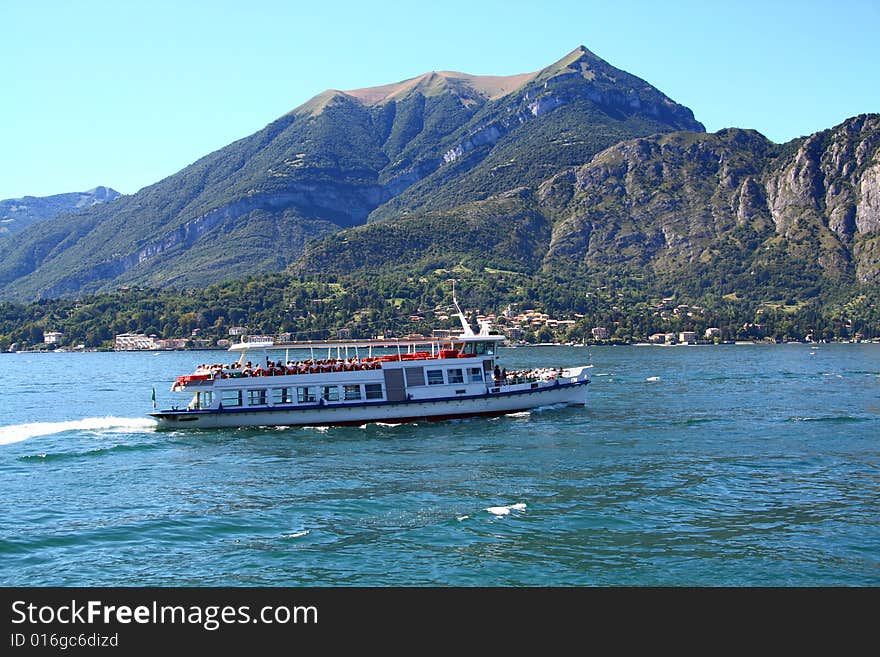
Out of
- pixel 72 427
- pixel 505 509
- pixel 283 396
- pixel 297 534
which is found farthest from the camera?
pixel 72 427

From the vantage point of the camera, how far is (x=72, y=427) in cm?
6259

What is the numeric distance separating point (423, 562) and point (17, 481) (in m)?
25.0

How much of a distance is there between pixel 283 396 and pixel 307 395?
5.44ft

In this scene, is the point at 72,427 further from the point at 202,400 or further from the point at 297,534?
the point at 297,534

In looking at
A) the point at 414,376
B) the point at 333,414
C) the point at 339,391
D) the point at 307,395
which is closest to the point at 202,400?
the point at 307,395

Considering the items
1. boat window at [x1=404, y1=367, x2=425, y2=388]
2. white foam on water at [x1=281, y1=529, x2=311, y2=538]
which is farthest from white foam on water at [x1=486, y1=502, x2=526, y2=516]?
boat window at [x1=404, y1=367, x2=425, y2=388]

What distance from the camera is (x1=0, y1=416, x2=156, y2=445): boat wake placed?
197ft

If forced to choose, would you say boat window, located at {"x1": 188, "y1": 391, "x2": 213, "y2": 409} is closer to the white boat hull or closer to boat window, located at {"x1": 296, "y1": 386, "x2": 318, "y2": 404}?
the white boat hull

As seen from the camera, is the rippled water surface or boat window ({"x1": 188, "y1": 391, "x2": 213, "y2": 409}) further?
boat window ({"x1": 188, "y1": 391, "x2": 213, "y2": 409})

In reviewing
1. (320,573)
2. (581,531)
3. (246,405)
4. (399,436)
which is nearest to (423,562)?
(320,573)

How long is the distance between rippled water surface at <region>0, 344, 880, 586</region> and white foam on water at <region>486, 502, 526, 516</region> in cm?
27

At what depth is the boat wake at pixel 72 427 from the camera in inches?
2370

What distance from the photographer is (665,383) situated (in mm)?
99125
